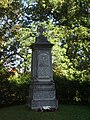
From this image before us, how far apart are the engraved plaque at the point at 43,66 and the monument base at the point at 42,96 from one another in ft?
1.55

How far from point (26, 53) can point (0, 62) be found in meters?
2.47

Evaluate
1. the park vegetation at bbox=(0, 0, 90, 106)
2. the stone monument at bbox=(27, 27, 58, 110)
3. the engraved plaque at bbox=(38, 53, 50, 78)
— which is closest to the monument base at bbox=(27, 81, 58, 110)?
the stone monument at bbox=(27, 27, 58, 110)

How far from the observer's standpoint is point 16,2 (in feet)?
82.5

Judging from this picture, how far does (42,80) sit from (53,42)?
917 cm

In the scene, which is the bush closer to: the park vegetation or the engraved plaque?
the park vegetation

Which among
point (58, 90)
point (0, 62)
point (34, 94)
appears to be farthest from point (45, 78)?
point (0, 62)

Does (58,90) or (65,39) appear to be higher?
(65,39)

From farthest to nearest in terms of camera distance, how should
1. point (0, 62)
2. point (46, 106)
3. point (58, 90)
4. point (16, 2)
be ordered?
point (16, 2) < point (0, 62) < point (58, 90) < point (46, 106)

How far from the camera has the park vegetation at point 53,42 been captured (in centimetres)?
2114

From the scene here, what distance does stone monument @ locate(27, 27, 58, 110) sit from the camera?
1577 cm

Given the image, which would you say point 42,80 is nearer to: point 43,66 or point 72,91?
point 43,66

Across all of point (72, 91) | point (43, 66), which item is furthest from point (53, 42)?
point (43, 66)

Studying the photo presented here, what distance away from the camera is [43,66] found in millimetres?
16391

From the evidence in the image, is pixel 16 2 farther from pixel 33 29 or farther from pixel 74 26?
pixel 74 26
